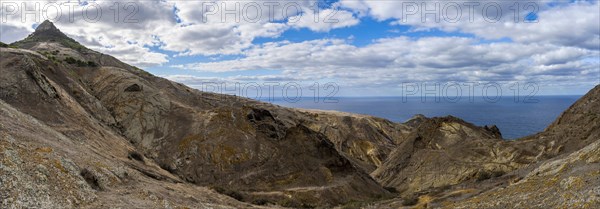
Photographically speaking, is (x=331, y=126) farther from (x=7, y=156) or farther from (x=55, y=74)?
(x=7, y=156)

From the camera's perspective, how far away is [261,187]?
41.1m

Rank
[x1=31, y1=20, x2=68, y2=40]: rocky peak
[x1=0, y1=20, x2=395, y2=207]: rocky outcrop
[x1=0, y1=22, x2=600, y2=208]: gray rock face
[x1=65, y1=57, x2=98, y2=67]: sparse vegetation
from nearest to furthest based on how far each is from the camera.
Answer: [x1=0, y1=22, x2=600, y2=208]: gray rock face → [x1=0, y1=20, x2=395, y2=207]: rocky outcrop → [x1=65, y1=57, x2=98, y2=67]: sparse vegetation → [x1=31, y1=20, x2=68, y2=40]: rocky peak

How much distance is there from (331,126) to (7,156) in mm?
69552

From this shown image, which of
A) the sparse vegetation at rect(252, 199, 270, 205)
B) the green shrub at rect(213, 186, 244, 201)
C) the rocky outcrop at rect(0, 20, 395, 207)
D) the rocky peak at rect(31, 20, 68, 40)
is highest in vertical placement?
the rocky peak at rect(31, 20, 68, 40)

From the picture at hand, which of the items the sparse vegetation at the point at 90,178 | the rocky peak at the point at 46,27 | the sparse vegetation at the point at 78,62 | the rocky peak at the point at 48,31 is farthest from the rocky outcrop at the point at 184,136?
the rocky peak at the point at 46,27

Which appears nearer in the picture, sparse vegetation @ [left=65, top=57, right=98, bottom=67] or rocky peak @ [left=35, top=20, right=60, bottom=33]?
sparse vegetation @ [left=65, top=57, right=98, bottom=67]

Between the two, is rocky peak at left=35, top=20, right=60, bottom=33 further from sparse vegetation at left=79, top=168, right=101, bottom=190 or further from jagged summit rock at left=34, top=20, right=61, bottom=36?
sparse vegetation at left=79, top=168, right=101, bottom=190

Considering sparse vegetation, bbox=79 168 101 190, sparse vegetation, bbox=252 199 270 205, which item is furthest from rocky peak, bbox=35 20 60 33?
sparse vegetation, bbox=79 168 101 190

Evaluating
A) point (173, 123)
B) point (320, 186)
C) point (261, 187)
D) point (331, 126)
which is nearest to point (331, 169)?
point (320, 186)

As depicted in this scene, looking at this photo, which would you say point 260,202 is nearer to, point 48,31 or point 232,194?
point 232,194

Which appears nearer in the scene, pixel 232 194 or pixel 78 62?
pixel 232 194

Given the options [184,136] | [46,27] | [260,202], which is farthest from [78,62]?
[260,202]

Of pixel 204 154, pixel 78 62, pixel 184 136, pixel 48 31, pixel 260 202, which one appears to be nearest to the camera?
pixel 260 202

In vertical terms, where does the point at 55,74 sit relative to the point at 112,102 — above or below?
above
